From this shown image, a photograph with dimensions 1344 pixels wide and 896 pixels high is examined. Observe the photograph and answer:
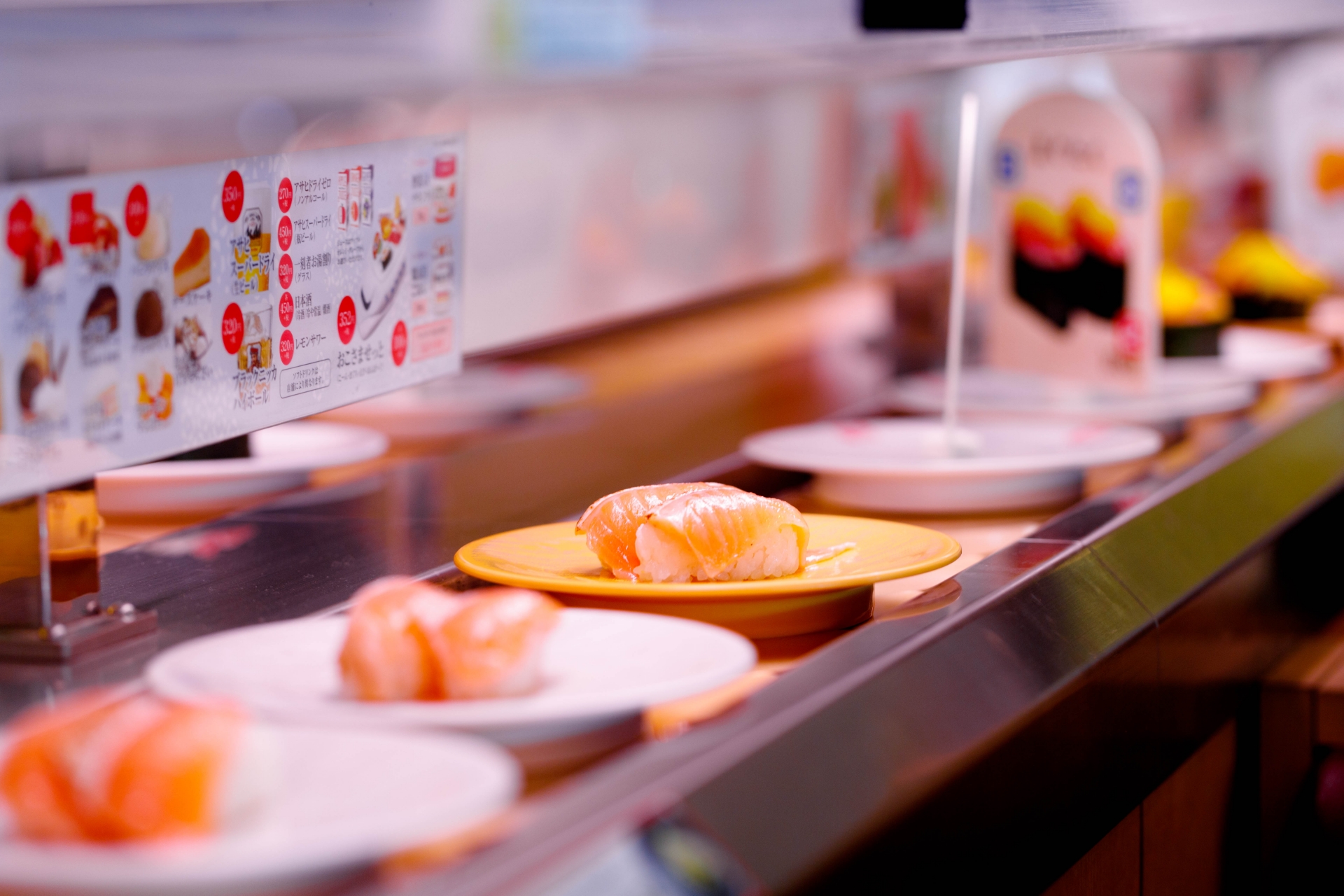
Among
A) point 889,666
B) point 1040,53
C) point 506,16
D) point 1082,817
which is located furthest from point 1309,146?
point 506,16

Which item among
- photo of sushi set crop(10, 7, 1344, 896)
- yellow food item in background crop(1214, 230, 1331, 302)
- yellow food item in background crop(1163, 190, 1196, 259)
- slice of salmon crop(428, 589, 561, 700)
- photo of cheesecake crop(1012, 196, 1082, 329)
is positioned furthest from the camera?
yellow food item in background crop(1163, 190, 1196, 259)

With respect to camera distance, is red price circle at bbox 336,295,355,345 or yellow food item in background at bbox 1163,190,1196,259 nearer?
red price circle at bbox 336,295,355,345

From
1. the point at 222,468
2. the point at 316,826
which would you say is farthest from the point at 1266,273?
the point at 316,826

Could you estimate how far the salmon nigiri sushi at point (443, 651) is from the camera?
881 millimetres

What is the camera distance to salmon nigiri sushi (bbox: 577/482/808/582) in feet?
3.90

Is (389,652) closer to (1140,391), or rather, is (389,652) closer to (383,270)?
(383,270)

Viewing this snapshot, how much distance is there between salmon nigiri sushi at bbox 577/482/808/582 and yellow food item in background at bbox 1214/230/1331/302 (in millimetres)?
2434

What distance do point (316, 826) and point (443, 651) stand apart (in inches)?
7.6

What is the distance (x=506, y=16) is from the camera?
0.79 m

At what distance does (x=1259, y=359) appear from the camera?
9.29 feet

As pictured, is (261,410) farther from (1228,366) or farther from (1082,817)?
(1228,366)

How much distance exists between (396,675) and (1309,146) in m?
3.76

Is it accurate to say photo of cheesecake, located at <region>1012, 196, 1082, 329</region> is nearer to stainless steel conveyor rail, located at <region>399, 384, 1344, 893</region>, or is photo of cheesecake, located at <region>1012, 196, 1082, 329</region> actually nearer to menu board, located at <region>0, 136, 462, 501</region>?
stainless steel conveyor rail, located at <region>399, 384, 1344, 893</region>

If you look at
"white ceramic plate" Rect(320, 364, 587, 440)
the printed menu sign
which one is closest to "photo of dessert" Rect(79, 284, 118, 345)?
"white ceramic plate" Rect(320, 364, 587, 440)
